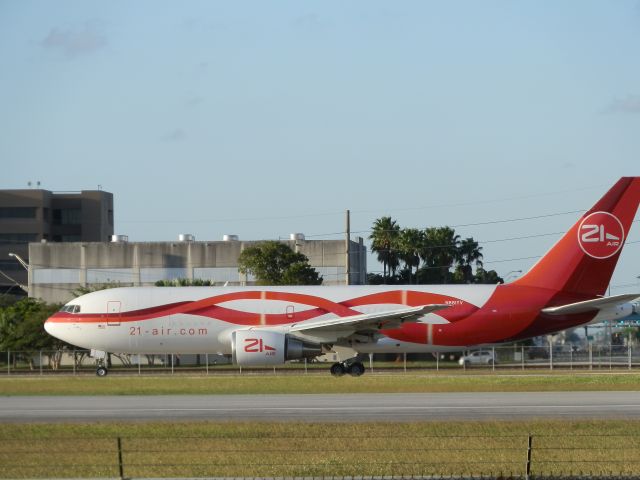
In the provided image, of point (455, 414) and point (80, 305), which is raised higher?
point (80, 305)

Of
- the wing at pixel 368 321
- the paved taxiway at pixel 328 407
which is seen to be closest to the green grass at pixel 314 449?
the paved taxiway at pixel 328 407

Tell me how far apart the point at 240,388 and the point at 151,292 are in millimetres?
9503

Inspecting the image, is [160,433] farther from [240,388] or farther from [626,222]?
[626,222]

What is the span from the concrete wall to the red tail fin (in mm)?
43238

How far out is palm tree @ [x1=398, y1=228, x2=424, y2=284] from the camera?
94.7m

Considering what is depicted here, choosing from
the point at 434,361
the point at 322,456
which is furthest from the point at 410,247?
the point at 322,456

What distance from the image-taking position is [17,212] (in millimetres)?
128375

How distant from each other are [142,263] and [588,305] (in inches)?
2080

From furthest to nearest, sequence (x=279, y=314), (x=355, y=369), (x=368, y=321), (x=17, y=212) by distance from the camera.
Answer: (x=17, y=212) < (x=279, y=314) < (x=355, y=369) < (x=368, y=321)

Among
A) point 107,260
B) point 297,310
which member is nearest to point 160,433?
point 297,310

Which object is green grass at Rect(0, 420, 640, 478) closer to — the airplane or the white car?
the airplane

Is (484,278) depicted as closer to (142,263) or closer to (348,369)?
(142,263)

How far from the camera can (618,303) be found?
43.6m

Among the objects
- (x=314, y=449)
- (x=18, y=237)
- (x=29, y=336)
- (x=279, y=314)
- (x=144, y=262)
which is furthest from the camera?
(x=18, y=237)
